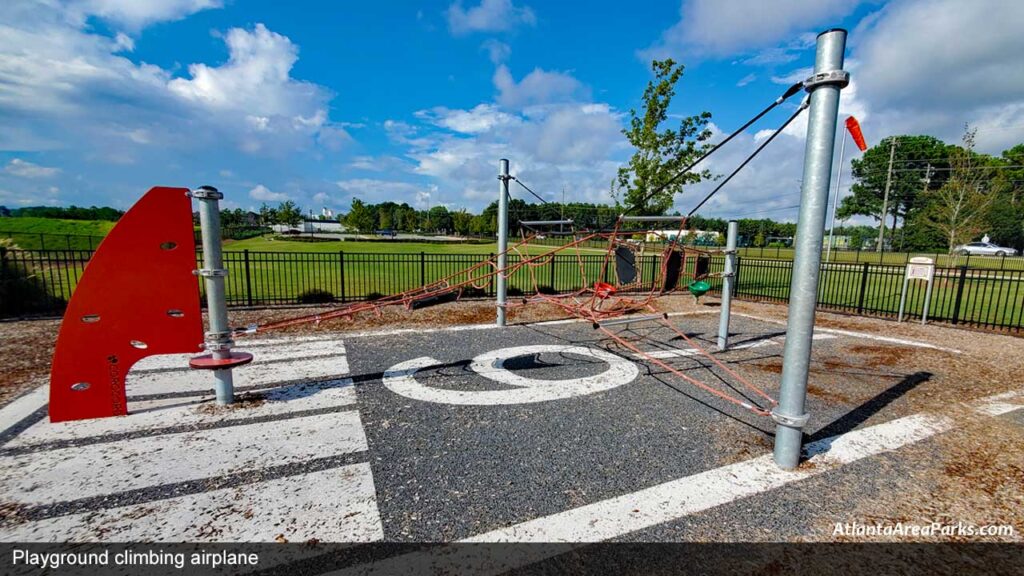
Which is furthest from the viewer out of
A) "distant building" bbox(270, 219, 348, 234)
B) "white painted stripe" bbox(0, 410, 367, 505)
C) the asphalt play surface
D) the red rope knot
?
"distant building" bbox(270, 219, 348, 234)

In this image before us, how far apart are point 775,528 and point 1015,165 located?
347ft

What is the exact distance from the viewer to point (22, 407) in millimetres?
4035

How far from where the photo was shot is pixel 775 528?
250 cm

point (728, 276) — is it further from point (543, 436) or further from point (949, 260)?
point (949, 260)

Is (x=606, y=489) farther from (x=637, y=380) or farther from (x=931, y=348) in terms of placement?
(x=931, y=348)

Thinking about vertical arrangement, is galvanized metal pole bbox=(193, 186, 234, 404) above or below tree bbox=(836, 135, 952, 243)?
below

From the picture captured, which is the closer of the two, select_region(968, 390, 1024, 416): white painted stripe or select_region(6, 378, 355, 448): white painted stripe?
select_region(6, 378, 355, 448): white painted stripe

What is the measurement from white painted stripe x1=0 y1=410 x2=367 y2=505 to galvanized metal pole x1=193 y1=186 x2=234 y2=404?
0.80 meters

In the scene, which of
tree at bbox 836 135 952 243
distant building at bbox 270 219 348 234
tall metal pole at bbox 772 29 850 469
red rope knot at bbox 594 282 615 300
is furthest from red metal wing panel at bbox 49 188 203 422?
tree at bbox 836 135 952 243

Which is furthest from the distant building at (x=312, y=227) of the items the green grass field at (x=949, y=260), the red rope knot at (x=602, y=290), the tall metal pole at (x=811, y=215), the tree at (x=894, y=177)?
the tree at (x=894, y=177)

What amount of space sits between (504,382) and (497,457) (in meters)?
1.74

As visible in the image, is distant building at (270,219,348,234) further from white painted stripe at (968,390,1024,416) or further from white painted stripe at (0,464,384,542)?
white painted stripe at (968,390,1024,416)

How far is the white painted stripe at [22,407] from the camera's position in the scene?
3.75 meters

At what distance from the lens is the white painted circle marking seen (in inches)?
177
